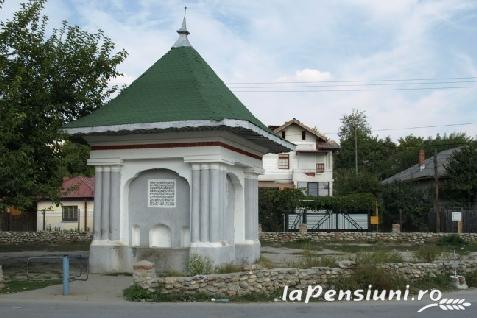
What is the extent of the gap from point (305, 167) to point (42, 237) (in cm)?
2798

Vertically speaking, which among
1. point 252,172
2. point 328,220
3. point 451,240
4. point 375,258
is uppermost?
point 252,172

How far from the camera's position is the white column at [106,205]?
1825 cm

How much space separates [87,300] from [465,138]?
243 feet

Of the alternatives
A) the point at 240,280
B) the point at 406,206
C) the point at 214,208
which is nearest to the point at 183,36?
the point at 214,208

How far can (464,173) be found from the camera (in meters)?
43.8

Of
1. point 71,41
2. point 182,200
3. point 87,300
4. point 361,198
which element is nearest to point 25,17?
point 71,41

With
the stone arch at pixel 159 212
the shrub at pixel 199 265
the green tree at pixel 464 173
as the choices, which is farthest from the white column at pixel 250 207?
the green tree at pixel 464 173

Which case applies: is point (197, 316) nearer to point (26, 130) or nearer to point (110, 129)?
point (110, 129)

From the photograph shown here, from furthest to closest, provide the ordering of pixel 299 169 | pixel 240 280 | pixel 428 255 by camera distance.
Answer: pixel 299 169 → pixel 428 255 → pixel 240 280

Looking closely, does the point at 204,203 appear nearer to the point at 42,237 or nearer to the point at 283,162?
the point at 42,237

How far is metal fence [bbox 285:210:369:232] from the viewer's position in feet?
131

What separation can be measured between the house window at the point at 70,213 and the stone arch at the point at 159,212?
28.5 m

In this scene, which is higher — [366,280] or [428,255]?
[428,255]

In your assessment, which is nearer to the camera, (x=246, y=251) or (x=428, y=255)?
(x=428, y=255)
